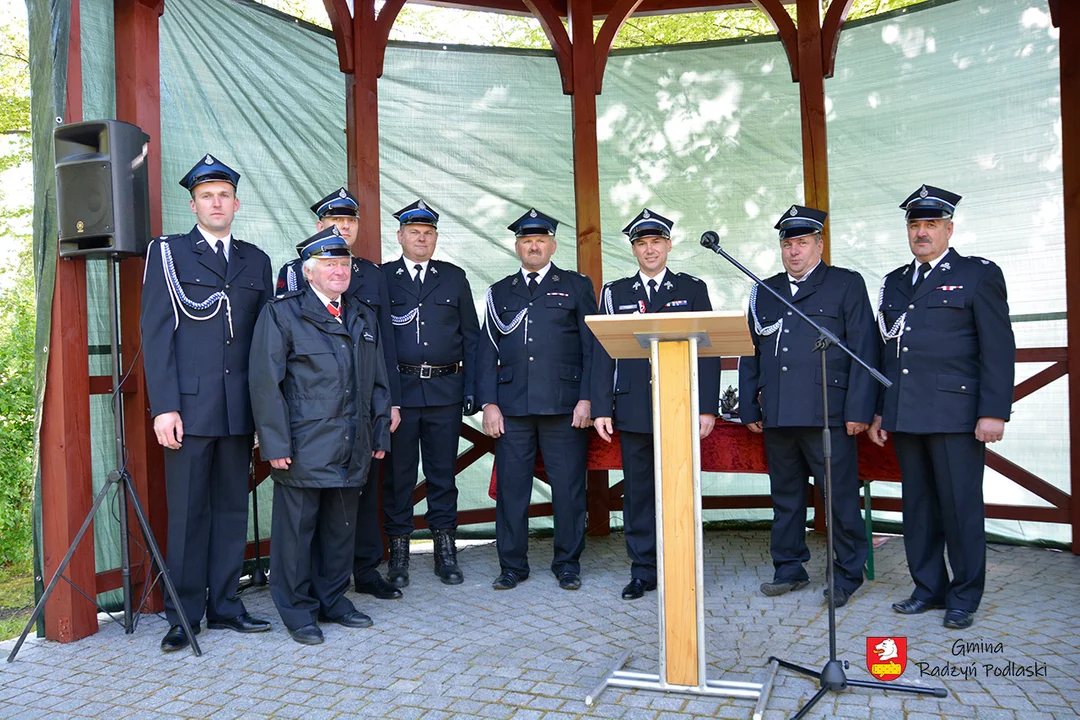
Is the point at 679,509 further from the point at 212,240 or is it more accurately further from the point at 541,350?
the point at 212,240

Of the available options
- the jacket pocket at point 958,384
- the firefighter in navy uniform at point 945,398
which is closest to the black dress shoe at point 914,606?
the firefighter in navy uniform at point 945,398

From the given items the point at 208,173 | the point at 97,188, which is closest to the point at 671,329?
the point at 208,173

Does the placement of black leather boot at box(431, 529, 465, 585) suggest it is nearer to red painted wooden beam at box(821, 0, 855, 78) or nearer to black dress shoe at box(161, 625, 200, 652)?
black dress shoe at box(161, 625, 200, 652)

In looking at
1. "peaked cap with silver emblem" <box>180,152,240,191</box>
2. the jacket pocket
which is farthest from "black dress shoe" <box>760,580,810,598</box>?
"peaked cap with silver emblem" <box>180,152,240,191</box>

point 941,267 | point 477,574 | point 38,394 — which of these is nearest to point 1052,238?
point 941,267

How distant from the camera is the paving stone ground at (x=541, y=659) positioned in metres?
3.06

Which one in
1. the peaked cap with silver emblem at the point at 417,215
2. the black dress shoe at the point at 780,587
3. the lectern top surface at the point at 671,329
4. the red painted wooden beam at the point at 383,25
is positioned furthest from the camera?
the red painted wooden beam at the point at 383,25

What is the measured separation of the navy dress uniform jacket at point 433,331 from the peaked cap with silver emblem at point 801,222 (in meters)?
1.84

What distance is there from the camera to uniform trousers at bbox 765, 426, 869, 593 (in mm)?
4395

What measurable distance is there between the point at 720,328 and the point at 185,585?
2.68 metres

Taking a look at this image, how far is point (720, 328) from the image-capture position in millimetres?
3014

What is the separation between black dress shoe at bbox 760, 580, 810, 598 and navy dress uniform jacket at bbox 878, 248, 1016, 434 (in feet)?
3.21

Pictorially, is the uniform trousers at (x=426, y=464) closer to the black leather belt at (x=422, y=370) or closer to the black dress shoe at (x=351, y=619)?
the black leather belt at (x=422, y=370)

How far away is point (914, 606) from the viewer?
415cm
